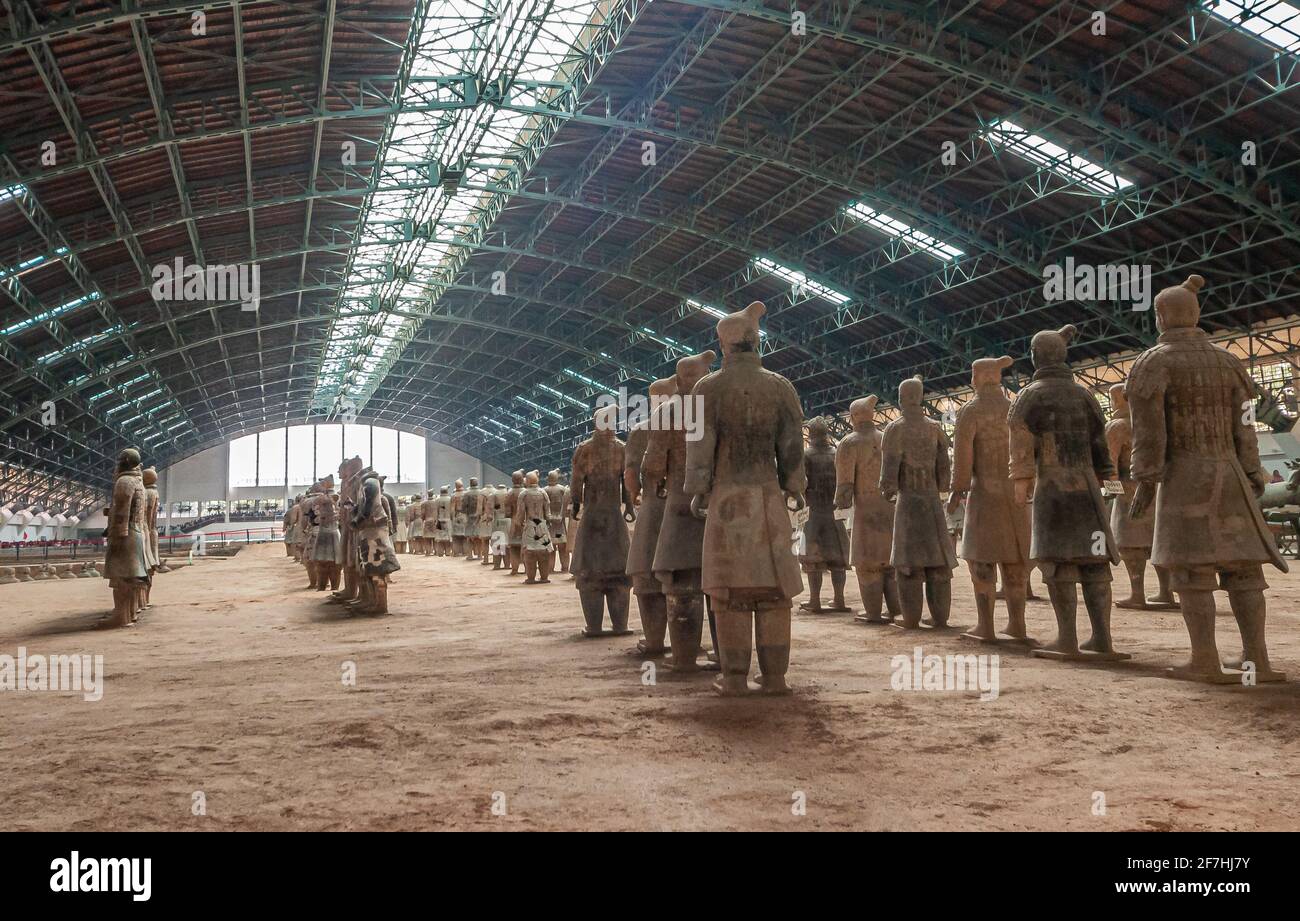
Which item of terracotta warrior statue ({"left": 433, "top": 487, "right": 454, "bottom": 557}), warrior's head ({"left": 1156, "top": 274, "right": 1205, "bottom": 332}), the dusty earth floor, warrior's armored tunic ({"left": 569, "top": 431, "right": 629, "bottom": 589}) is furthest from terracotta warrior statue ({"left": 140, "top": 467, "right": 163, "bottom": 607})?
terracotta warrior statue ({"left": 433, "top": 487, "right": 454, "bottom": 557})

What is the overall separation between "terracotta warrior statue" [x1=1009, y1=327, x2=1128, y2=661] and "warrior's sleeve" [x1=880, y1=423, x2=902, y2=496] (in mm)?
1390

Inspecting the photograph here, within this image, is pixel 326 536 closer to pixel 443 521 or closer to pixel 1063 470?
pixel 1063 470

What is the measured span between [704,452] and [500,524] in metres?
16.3

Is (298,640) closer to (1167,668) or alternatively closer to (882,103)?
(1167,668)

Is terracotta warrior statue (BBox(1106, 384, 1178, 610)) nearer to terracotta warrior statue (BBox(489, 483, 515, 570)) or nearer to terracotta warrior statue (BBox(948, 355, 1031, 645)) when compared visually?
terracotta warrior statue (BBox(948, 355, 1031, 645))

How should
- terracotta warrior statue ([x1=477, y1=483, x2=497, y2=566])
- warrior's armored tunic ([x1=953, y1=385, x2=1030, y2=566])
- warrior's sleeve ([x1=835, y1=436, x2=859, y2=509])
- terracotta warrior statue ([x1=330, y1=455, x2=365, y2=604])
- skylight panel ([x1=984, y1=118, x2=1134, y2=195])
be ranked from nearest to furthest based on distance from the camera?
warrior's armored tunic ([x1=953, y1=385, x2=1030, y2=566]) → warrior's sleeve ([x1=835, y1=436, x2=859, y2=509]) → terracotta warrior statue ([x1=330, y1=455, x2=365, y2=604]) → skylight panel ([x1=984, y1=118, x2=1134, y2=195]) → terracotta warrior statue ([x1=477, y1=483, x2=497, y2=566])

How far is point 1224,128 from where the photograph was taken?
1490 centimetres

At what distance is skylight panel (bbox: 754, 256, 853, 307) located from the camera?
23.5 m

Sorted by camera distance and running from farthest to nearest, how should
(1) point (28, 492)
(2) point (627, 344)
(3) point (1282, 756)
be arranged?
(1) point (28, 492) < (2) point (627, 344) < (3) point (1282, 756)

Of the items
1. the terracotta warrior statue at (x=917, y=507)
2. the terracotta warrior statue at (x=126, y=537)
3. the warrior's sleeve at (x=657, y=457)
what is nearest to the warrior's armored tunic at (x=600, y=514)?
the warrior's sleeve at (x=657, y=457)

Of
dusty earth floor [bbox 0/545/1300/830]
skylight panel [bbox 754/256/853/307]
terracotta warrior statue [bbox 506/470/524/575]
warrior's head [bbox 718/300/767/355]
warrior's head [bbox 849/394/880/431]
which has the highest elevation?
skylight panel [bbox 754/256/853/307]

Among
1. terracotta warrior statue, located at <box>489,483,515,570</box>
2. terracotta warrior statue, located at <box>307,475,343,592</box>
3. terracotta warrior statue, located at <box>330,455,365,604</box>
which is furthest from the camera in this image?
terracotta warrior statue, located at <box>489,483,515,570</box>

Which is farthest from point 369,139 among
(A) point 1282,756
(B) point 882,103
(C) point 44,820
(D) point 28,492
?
(D) point 28,492
